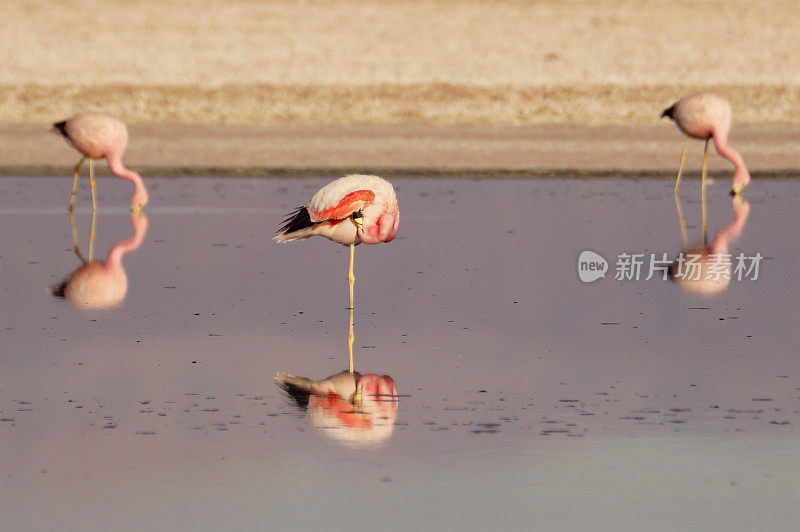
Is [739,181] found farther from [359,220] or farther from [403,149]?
[359,220]

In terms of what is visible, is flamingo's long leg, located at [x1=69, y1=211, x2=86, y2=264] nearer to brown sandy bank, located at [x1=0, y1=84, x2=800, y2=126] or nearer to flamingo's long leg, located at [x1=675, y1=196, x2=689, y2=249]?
flamingo's long leg, located at [x1=675, y1=196, x2=689, y2=249]

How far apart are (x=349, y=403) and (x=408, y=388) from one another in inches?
19.0

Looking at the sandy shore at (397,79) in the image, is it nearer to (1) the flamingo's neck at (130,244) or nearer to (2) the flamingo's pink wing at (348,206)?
(1) the flamingo's neck at (130,244)

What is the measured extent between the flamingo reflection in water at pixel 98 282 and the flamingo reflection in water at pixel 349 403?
3109 mm

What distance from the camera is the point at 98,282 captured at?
1227cm

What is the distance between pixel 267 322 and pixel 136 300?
1302mm

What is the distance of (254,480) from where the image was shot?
6.48 meters

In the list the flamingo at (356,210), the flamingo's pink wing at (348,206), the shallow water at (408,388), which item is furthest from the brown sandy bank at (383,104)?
the flamingo's pink wing at (348,206)

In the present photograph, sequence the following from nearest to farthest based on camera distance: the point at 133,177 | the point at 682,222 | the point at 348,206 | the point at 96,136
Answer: the point at 348,206
the point at 682,222
the point at 133,177
the point at 96,136

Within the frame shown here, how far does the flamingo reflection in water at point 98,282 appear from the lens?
11414mm

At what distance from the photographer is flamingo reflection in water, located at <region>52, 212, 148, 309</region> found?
1141 cm

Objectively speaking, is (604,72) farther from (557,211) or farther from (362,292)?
(362,292)

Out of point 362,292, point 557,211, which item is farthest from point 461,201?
point 362,292

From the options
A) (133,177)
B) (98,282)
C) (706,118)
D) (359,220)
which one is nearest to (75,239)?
(98,282)
